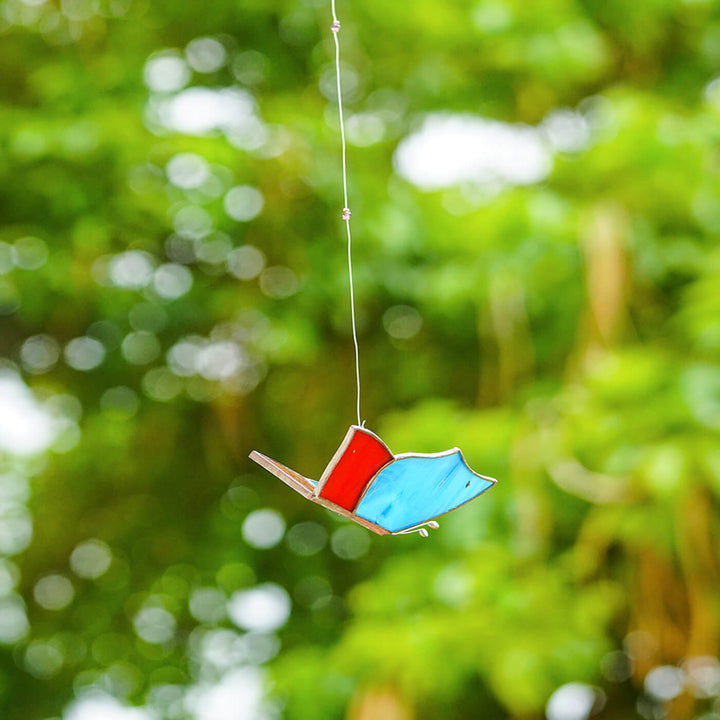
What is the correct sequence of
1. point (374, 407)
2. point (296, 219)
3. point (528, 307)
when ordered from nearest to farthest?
point (296, 219) → point (528, 307) → point (374, 407)

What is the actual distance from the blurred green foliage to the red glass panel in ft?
3.86

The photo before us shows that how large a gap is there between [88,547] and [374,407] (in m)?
1.08

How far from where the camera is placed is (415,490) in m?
0.75

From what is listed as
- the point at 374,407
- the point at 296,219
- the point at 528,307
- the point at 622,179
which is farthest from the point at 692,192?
the point at 374,407

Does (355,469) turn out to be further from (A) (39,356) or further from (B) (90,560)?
(B) (90,560)

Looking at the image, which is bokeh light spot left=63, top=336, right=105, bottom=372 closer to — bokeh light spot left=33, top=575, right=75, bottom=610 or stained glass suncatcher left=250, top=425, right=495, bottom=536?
bokeh light spot left=33, top=575, right=75, bottom=610

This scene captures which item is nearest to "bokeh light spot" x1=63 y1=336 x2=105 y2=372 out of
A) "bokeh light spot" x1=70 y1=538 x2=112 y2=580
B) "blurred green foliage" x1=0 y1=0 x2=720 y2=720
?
"blurred green foliage" x1=0 y1=0 x2=720 y2=720

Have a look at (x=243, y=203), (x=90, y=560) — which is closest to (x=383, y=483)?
(x=243, y=203)

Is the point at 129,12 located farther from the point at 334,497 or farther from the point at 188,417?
the point at 334,497

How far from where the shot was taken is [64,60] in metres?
2.23

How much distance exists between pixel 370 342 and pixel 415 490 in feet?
6.99

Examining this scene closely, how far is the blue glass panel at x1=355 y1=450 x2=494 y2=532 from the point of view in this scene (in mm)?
721

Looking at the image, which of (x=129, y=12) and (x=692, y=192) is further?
(x=129, y=12)

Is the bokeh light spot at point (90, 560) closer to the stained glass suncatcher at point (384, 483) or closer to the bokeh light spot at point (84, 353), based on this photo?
the bokeh light spot at point (84, 353)
